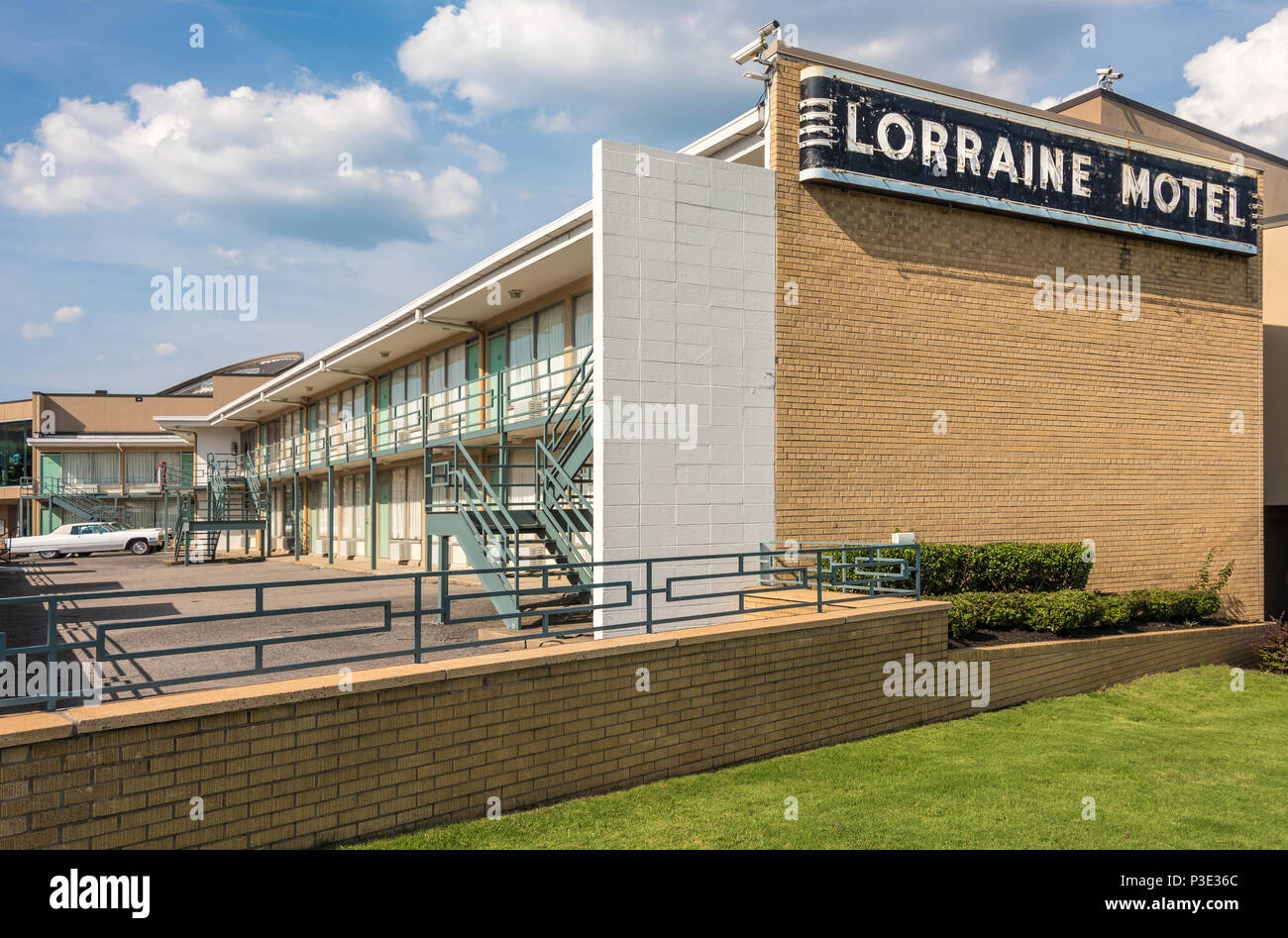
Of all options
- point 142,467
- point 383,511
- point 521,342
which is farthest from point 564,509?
point 142,467

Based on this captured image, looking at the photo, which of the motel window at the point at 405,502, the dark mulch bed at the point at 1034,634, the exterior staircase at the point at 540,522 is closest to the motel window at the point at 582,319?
the exterior staircase at the point at 540,522

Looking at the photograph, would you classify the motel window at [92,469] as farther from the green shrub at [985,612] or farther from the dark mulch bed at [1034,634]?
the dark mulch bed at [1034,634]

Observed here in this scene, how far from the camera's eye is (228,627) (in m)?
12.9

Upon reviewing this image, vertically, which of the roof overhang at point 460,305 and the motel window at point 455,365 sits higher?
the roof overhang at point 460,305

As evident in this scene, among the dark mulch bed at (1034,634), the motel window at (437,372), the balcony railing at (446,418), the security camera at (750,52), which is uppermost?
the security camera at (750,52)

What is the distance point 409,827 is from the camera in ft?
21.9

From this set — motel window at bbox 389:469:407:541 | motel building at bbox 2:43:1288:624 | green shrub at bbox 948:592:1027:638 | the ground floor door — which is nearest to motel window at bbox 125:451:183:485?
the ground floor door

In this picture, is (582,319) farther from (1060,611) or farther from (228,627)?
(1060,611)

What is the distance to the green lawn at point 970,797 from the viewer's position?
6.84m

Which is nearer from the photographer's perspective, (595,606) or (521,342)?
(595,606)

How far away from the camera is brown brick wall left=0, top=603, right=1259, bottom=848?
543 centimetres

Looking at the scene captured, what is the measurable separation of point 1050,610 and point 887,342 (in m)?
4.22

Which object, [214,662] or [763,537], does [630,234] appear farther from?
[214,662]

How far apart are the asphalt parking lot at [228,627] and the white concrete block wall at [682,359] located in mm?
2405
